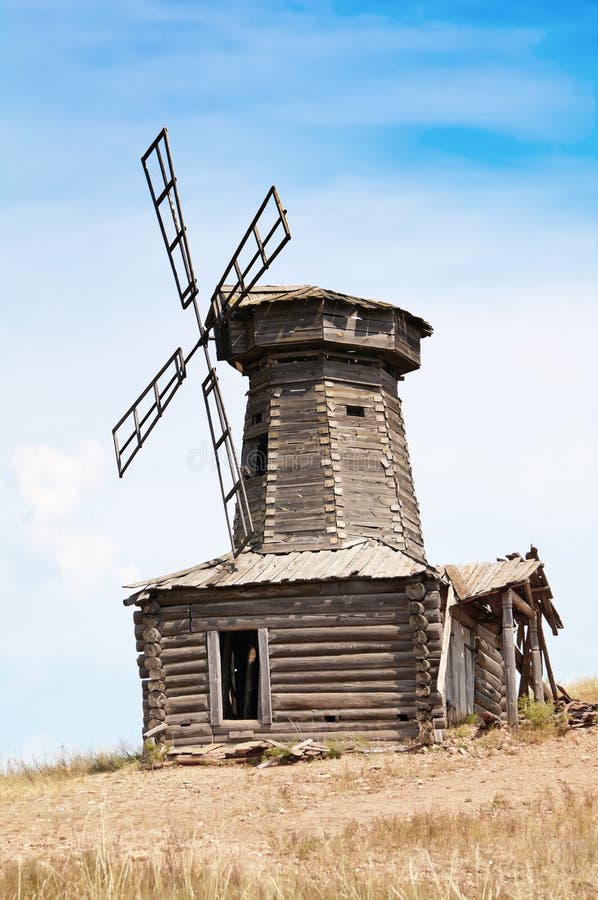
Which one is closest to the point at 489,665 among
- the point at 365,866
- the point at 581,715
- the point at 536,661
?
the point at 536,661

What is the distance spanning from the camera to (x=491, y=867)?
11.0m

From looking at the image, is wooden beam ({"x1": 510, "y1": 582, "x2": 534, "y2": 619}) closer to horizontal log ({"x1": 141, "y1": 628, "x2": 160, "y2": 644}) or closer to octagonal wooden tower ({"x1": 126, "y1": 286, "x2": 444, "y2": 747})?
octagonal wooden tower ({"x1": 126, "y1": 286, "x2": 444, "y2": 747})

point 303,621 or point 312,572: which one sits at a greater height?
point 312,572

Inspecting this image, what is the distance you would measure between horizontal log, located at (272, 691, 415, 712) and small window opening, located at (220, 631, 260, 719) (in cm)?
138

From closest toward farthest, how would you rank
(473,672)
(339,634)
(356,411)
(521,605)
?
(339,634) → (521,605) → (356,411) → (473,672)

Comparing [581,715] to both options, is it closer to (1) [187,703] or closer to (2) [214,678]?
(2) [214,678]

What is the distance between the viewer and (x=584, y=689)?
29.2 metres

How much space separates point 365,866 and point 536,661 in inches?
495

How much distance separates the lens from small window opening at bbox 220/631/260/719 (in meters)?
22.9

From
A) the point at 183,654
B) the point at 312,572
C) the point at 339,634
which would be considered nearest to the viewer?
Result: the point at 339,634

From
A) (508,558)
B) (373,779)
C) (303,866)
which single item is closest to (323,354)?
(508,558)

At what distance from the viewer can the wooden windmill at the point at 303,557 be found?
20.6 m

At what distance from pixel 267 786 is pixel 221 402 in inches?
326

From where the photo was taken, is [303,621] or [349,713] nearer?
[349,713]
